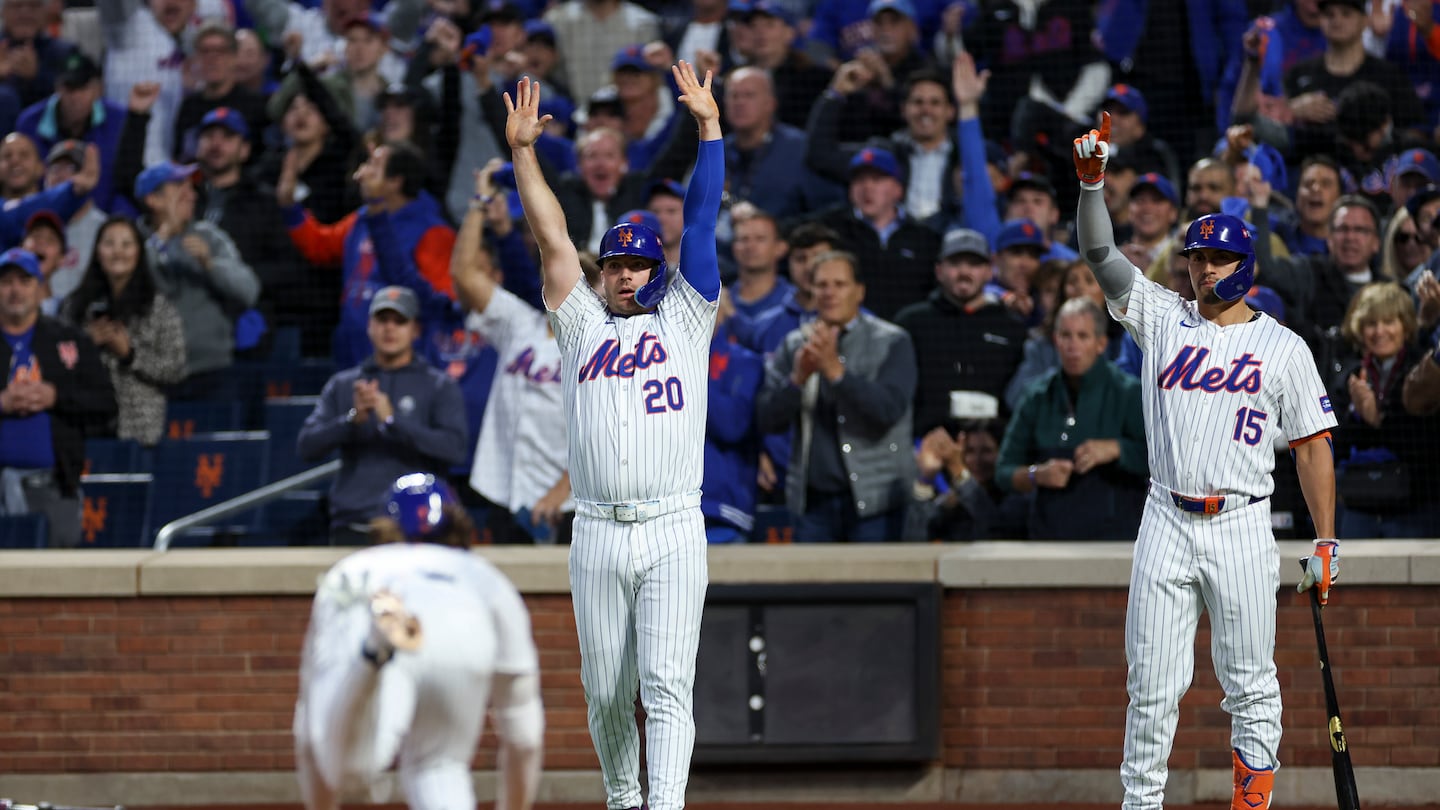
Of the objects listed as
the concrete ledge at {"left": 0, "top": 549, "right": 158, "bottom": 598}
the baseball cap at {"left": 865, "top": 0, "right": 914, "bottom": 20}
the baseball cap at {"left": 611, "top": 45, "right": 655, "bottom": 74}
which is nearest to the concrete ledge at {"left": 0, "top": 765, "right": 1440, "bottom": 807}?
the concrete ledge at {"left": 0, "top": 549, "right": 158, "bottom": 598}

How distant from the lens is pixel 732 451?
763cm

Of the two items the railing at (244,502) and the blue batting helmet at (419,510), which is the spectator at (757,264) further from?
the blue batting helmet at (419,510)

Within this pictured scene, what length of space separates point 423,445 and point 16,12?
15.2 ft

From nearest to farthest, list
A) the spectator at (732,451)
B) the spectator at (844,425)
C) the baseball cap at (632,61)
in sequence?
1. the spectator at (844,425)
2. the spectator at (732,451)
3. the baseball cap at (632,61)

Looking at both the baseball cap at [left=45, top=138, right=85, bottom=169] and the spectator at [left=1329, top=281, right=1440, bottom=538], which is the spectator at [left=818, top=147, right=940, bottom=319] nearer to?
the spectator at [left=1329, top=281, right=1440, bottom=538]

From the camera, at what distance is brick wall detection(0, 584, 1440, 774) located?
6539 mm

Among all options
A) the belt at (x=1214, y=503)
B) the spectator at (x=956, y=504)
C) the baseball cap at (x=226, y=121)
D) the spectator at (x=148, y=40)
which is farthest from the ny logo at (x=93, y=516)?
the belt at (x=1214, y=503)

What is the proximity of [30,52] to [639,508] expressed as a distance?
260 inches

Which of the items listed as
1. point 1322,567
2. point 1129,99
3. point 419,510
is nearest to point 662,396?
point 419,510

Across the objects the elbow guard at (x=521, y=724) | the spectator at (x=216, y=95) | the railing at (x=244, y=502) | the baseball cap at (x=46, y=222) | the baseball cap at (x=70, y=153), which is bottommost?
the elbow guard at (x=521, y=724)

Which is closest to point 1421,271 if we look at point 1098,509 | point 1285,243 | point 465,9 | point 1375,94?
point 1285,243

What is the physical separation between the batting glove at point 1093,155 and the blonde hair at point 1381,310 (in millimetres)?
2533

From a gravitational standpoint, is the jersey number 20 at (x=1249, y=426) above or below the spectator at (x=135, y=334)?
below

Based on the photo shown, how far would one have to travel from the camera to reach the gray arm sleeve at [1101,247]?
5270 millimetres
